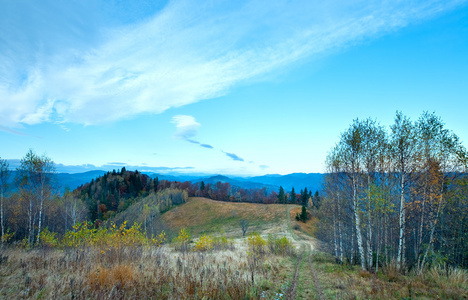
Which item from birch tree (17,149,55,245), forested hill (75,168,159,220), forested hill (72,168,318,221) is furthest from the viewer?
forested hill (72,168,318,221)

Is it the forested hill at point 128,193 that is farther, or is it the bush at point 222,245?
the forested hill at point 128,193

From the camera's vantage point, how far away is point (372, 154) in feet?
53.0

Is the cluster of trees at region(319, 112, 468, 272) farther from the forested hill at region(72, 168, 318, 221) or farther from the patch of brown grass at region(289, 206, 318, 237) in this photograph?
the forested hill at region(72, 168, 318, 221)

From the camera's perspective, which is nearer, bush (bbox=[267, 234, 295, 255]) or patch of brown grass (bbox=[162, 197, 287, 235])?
bush (bbox=[267, 234, 295, 255])

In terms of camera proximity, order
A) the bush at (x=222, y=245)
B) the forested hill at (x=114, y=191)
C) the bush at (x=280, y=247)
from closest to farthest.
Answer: the bush at (x=280, y=247), the bush at (x=222, y=245), the forested hill at (x=114, y=191)

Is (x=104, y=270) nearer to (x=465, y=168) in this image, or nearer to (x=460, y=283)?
(x=460, y=283)

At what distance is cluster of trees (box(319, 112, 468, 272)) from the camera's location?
13562 mm

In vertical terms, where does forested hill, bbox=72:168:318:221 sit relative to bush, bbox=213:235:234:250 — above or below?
below

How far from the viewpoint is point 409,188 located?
1455 cm

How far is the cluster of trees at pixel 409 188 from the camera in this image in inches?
534

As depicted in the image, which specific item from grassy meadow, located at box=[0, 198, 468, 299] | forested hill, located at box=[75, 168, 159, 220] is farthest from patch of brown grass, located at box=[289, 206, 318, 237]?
forested hill, located at box=[75, 168, 159, 220]

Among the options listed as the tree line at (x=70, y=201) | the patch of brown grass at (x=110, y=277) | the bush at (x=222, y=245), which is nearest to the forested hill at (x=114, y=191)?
the tree line at (x=70, y=201)

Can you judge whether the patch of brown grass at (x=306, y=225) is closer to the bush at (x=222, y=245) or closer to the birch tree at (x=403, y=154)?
the bush at (x=222, y=245)

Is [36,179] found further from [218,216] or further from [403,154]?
[218,216]
